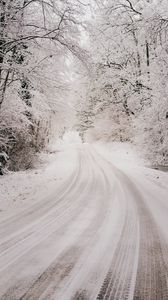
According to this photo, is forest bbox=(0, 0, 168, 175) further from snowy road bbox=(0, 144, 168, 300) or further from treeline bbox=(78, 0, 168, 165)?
snowy road bbox=(0, 144, 168, 300)

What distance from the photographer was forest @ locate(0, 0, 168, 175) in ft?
32.1

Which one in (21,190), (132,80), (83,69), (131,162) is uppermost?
(132,80)

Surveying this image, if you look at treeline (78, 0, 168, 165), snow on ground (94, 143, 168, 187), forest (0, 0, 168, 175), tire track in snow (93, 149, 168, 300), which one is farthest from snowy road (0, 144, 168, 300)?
treeline (78, 0, 168, 165)

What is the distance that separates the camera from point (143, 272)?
4379 mm

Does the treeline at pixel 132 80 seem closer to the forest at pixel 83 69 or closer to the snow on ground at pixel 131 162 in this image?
the forest at pixel 83 69

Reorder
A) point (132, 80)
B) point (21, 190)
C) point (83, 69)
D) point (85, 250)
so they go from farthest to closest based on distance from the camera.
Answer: point (132, 80) < point (83, 69) < point (21, 190) < point (85, 250)

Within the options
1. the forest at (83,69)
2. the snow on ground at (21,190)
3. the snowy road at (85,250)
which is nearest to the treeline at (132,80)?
the forest at (83,69)

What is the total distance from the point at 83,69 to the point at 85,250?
8.66 metres

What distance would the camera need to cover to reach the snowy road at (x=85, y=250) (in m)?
3.82

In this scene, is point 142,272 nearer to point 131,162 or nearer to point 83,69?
point 83,69

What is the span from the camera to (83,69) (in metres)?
12.4

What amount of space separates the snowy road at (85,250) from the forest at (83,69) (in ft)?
15.9

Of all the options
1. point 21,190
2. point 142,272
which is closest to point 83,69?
point 21,190

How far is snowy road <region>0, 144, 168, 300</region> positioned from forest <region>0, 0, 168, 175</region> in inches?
191
